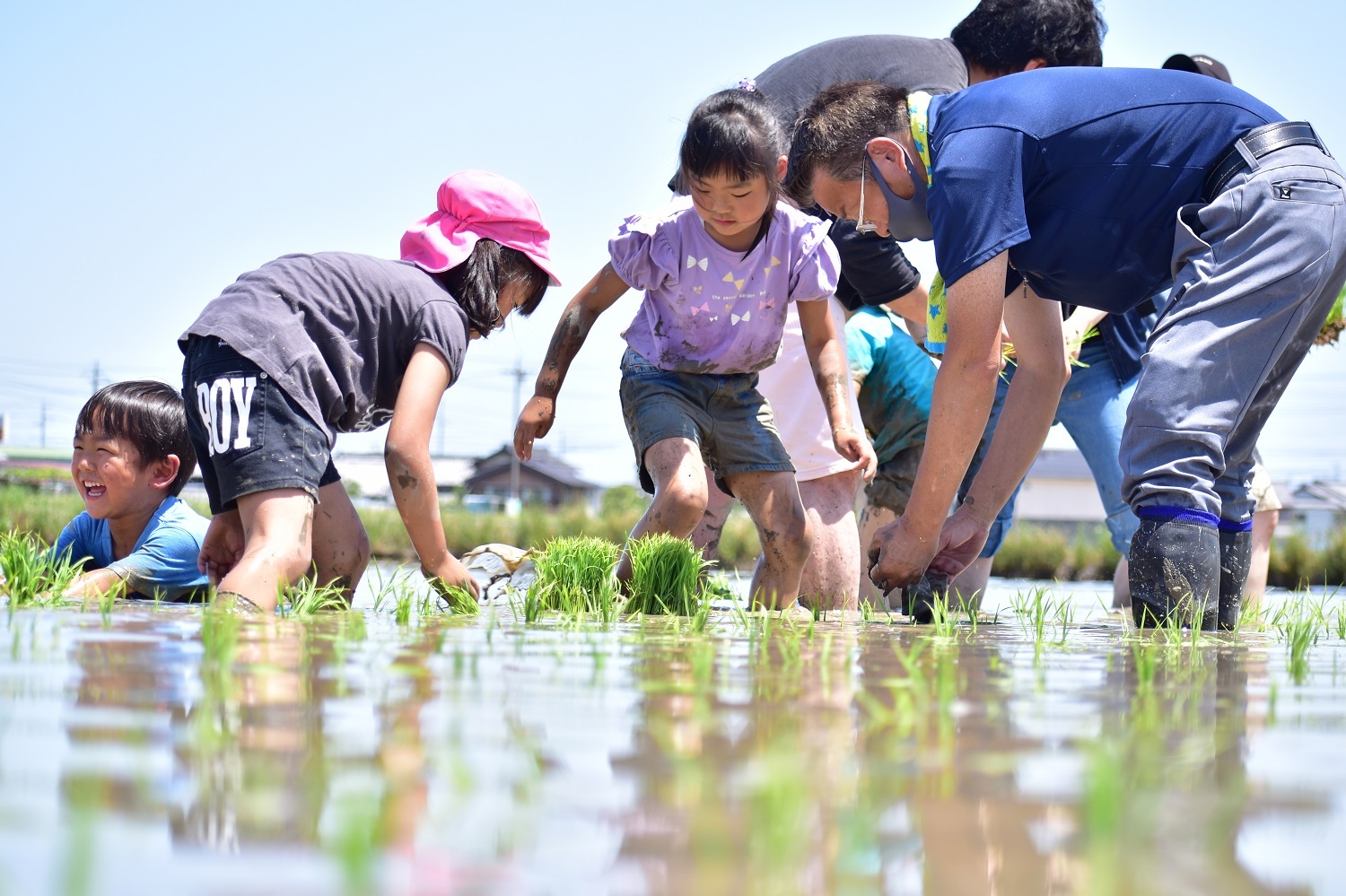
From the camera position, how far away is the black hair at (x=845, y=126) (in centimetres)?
385

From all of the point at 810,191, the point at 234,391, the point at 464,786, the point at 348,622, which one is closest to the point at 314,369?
the point at 234,391

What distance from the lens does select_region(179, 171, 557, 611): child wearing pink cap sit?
3.70m

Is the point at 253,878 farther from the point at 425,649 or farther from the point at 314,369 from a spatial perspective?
the point at 314,369

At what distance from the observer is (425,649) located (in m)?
2.24

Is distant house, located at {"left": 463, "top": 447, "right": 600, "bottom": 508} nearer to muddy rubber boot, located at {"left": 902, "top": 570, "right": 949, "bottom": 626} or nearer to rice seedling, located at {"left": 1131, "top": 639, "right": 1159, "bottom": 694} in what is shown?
muddy rubber boot, located at {"left": 902, "top": 570, "right": 949, "bottom": 626}

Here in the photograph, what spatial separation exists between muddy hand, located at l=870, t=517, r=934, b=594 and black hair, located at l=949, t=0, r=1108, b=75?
7.29ft

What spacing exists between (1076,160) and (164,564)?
3468mm

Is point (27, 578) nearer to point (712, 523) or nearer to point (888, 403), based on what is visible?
point (712, 523)

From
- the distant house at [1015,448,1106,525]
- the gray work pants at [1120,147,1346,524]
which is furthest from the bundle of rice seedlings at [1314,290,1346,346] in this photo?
the distant house at [1015,448,1106,525]

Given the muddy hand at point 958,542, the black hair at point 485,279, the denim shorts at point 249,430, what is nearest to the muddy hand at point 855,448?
the muddy hand at point 958,542

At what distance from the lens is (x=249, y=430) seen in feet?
12.2

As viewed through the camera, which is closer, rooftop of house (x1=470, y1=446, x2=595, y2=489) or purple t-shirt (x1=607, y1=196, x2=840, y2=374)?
purple t-shirt (x1=607, y1=196, x2=840, y2=374)

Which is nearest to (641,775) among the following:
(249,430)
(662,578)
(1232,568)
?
(662,578)

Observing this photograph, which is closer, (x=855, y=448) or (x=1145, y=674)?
(x=1145, y=674)
